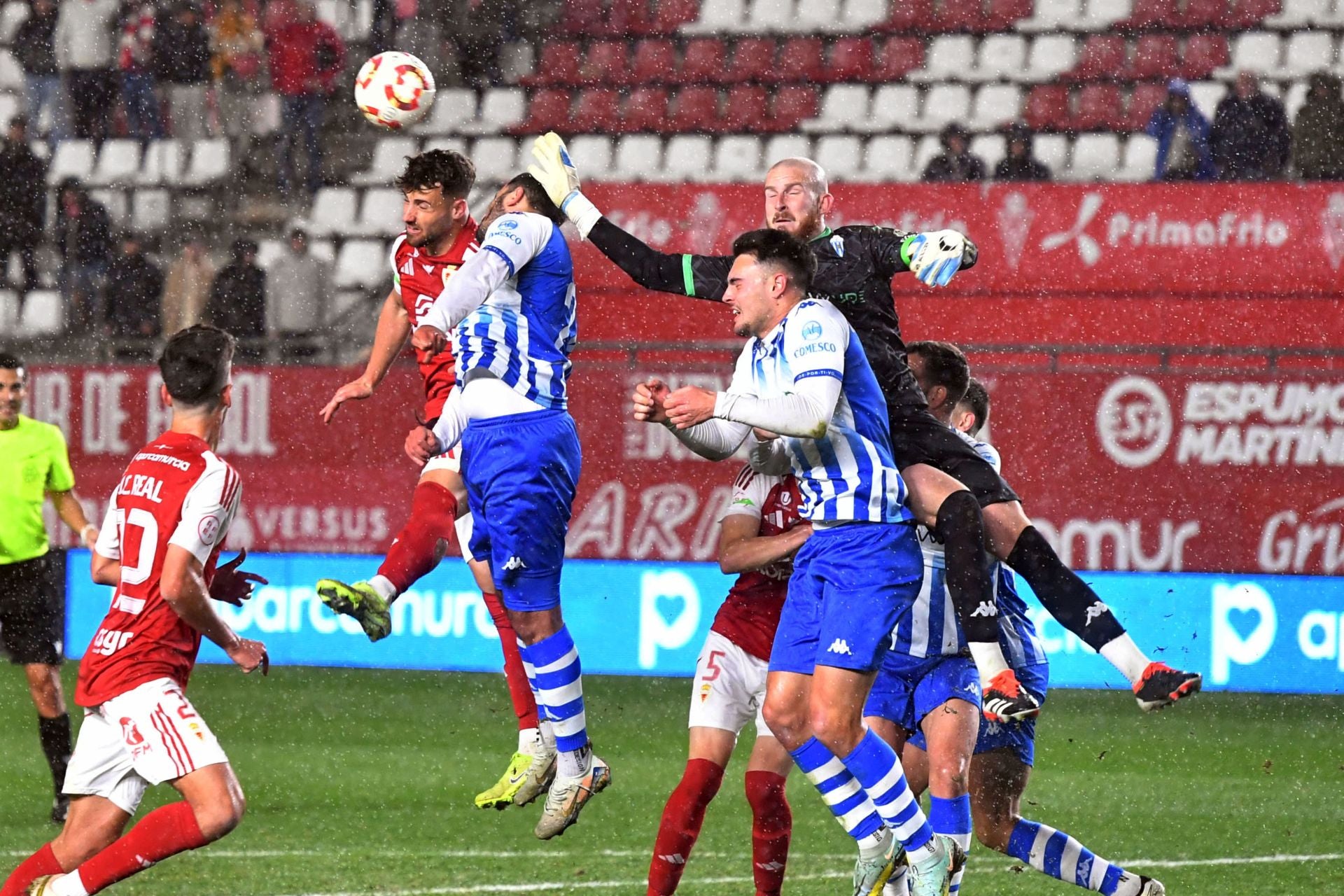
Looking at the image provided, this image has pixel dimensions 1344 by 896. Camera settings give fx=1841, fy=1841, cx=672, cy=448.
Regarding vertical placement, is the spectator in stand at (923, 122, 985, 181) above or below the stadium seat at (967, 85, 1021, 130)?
below

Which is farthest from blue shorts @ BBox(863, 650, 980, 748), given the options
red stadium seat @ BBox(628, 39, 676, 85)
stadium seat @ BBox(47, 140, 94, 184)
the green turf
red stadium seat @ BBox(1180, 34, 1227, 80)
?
stadium seat @ BBox(47, 140, 94, 184)

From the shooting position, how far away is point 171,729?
15.6ft

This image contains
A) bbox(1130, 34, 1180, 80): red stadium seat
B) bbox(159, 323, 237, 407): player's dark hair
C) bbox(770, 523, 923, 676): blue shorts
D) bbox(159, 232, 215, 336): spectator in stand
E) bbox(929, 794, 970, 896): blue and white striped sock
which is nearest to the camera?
bbox(159, 323, 237, 407): player's dark hair

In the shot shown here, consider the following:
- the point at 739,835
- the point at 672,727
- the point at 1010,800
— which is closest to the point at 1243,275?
Answer: the point at 672,727

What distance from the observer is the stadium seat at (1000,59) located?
609 inches

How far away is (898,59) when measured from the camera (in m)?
15.7

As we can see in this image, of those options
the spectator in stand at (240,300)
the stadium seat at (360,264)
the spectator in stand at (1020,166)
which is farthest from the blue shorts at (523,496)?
the stadium seat at (360,264)

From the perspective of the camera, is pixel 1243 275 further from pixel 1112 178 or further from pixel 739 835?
pixel 739 835

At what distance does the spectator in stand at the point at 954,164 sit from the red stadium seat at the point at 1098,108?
4.18 feet

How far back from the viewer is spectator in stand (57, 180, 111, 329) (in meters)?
14.5

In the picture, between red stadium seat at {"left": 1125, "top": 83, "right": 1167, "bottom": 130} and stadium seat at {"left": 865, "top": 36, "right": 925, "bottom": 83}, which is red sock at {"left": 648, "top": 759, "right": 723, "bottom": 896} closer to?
red stadium seat at {"left": 1125, "top": 83, "right": 1167, "bottom": 130}

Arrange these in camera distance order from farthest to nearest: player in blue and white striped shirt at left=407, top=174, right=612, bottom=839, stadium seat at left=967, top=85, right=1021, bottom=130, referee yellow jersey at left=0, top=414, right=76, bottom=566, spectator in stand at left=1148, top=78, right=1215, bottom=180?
stadium seat at left=967, top=85, right=1021, bottom=130 < spectator in stand at left=1148, top=78, right=1215, bottom=180 < referee yellow jersey at left=0, top=414, right=76, bottom=566 < player in blue and white striped shirt at left=407, top=174, right=612, bottom=839

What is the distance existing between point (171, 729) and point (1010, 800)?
2.66 meters

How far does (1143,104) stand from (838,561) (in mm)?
10330
